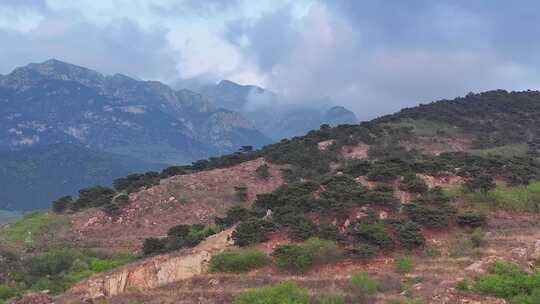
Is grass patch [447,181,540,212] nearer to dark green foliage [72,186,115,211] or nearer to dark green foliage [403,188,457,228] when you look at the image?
dark green foliage [403,188,457,228]

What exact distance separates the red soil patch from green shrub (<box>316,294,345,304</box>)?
62.4 feet

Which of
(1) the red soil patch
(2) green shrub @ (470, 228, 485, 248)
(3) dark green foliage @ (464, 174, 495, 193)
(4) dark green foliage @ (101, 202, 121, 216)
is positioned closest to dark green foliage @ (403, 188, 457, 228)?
(2) green shrub @ (470, 228, 485, 248)

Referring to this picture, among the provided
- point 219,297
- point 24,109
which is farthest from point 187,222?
point 24,109

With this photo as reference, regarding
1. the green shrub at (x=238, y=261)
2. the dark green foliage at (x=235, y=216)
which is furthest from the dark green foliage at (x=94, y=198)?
the green shrub at (x=238, y=261)

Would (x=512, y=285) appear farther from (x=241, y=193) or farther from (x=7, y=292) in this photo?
(x=241, y=193)

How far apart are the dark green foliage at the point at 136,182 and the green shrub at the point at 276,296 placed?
88.4ft

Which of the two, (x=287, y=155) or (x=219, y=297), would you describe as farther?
(x=287, y=155)

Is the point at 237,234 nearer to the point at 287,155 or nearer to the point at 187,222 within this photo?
the point at 187,222

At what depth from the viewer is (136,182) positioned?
47.9m

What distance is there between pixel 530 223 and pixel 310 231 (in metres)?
8.92

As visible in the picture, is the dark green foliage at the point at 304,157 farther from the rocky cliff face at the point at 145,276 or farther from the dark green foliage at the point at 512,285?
the dark green foliage at the point at 512,285

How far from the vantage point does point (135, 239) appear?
3628cm

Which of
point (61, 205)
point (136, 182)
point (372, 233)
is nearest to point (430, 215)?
point (372, 233)

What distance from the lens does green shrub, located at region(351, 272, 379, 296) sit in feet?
60.0
